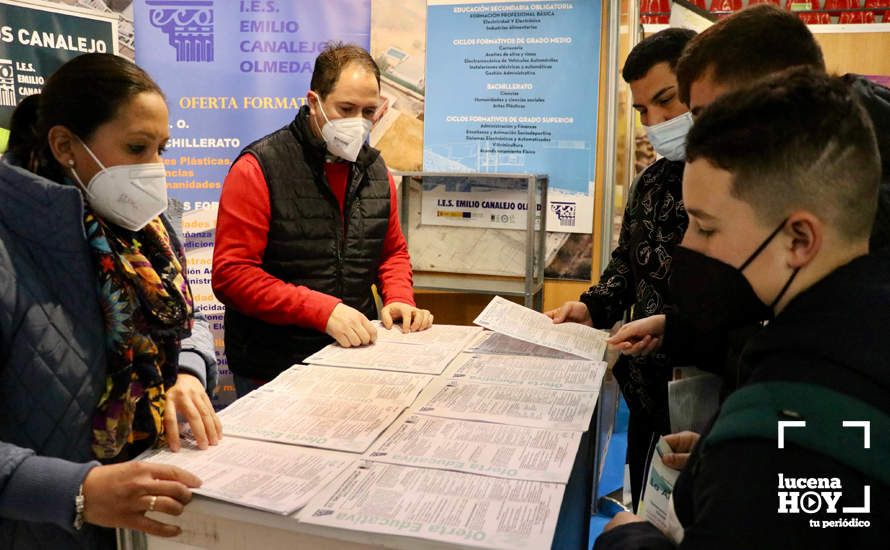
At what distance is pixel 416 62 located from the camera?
12.2 feet

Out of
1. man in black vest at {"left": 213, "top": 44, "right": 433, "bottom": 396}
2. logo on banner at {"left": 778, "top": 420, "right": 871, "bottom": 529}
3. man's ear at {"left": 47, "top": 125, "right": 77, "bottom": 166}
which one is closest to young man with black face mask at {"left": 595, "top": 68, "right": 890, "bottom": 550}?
logo on banner at {"left": 778, "top": 420, "right": 871, "bottom": 529}

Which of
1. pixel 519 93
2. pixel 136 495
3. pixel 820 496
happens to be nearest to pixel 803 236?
pixel 820 496

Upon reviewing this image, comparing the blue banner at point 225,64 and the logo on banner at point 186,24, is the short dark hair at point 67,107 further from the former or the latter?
the logo on banner at point 186,24

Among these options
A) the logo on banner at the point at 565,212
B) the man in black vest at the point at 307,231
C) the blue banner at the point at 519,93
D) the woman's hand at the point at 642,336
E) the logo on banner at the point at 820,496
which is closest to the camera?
the logo on banner at the point at 820,496

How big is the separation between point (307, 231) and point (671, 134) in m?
1.17

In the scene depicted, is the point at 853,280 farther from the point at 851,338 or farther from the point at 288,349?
the point at 288,349

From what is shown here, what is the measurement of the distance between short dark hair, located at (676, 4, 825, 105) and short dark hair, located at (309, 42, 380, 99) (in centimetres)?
123

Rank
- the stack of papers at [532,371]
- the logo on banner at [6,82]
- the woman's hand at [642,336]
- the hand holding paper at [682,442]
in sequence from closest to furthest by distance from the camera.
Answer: the hand holding paper at [682,442] < the stack of papers at [532,371] < the woman's hand at [642,336] < the logo on banner at [6,82]

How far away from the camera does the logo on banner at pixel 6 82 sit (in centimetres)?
306

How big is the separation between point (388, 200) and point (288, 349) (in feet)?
2.08

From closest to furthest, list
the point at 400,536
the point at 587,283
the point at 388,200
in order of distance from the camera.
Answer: the point at 400,536 < the point at 388,200 < the point at 587,283

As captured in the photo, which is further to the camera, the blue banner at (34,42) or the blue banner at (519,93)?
the blue banner at (519,93)

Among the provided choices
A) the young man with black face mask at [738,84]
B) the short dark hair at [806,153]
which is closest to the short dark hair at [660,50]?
the young man with black face mask at [738,84]

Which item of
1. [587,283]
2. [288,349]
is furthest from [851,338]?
[587,283]
